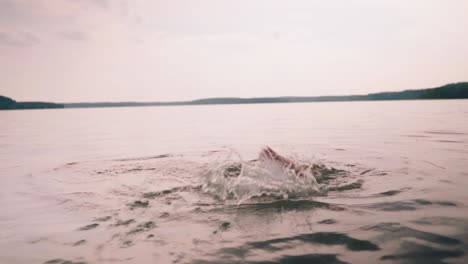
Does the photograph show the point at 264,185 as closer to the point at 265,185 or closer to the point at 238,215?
the point at 265,185

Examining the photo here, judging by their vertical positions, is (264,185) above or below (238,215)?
above

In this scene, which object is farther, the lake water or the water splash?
the water splash

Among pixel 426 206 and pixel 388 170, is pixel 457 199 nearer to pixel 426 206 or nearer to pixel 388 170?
pixel 426 206

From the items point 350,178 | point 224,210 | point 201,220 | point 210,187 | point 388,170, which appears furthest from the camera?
point 388,170

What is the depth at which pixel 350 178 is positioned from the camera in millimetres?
9219

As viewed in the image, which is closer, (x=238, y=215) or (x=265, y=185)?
(x=238, y=215)

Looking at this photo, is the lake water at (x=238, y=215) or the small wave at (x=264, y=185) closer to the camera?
the lake water at (x=238, y=215)

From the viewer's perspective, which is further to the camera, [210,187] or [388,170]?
[388,170]

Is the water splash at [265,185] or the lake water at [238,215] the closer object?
the lake water at [238,215]

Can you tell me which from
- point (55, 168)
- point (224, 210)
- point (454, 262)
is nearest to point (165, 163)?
point (55, 168)

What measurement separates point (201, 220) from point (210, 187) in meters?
2.42

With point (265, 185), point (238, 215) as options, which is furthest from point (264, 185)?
point (238, 215)

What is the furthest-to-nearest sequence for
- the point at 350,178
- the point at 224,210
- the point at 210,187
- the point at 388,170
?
the point at 388,170, the point at 350,178, the point at 210,187, the point at 224,210

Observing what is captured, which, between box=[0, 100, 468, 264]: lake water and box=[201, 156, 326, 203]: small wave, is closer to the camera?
box=[0, 100, 468, 264]: lake water
